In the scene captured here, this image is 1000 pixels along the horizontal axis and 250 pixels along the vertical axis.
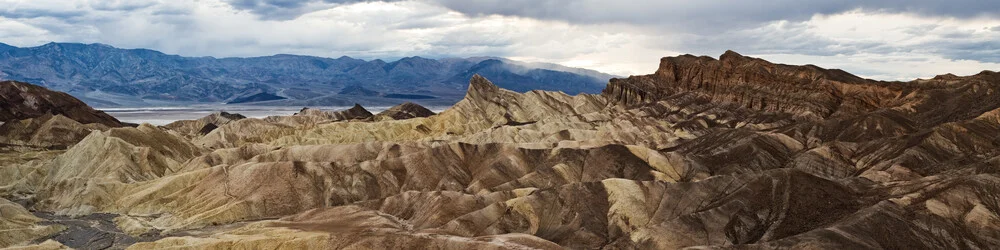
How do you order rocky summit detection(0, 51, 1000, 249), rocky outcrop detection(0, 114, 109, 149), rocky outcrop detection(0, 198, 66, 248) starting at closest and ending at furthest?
1. rocky summit detection(0, 51, 1000, 249)
2. rocky outcrop detection(0, 198, 66, 248)
3. rocky outcrop detection(0, 114, 109, 149)

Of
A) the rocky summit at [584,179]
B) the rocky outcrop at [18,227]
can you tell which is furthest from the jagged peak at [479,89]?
the rocky outcrop at [18,227]

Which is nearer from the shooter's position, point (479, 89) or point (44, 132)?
point (44, 132)

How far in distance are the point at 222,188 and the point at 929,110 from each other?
392 feet

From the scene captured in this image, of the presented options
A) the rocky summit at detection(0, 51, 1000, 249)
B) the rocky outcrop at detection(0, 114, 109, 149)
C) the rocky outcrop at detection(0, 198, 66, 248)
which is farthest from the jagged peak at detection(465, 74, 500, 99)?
the rocky outcrop at detection(0, 198, 66, 248)

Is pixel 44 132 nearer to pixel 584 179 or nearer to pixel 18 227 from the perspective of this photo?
pixel 18 227

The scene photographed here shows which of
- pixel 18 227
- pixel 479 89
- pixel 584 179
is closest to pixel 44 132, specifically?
pixel 18 227

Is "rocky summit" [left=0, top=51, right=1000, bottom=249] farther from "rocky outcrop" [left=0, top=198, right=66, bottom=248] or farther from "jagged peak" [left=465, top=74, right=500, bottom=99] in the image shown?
"jagged peak" [left=465, top=74, right=500, bottom=99]

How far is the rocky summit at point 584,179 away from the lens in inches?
2653

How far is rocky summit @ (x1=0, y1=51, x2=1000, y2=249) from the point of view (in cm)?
6738

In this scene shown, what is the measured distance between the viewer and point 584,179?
324ft

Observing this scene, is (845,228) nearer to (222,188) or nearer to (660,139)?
(222,188)

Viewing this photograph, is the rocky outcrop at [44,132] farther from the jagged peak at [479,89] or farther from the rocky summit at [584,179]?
the jagged peak at [479,89]

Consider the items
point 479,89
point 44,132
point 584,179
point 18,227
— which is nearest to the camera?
point 18,227

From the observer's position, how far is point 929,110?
13700 cm
